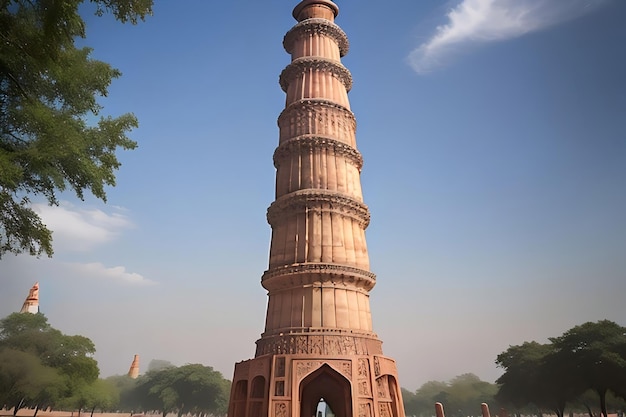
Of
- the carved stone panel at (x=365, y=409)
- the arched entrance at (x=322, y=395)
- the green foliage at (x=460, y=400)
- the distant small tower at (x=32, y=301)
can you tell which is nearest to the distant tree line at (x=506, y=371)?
the green foliage at (x=460, y=400)

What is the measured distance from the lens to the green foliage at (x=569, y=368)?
3741 cm

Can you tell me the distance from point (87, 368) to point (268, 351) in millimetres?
37778

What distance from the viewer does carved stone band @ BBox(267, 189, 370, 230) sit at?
22.3 m

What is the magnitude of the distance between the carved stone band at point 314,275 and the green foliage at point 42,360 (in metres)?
35.5

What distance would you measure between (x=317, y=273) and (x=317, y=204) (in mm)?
3936

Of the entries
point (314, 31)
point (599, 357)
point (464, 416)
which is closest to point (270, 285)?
point (314, 31)

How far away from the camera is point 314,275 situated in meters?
20.3

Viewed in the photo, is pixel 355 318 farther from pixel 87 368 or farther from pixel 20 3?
pixel 87 368

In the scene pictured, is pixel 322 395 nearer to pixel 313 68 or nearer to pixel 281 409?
pixel 281 409

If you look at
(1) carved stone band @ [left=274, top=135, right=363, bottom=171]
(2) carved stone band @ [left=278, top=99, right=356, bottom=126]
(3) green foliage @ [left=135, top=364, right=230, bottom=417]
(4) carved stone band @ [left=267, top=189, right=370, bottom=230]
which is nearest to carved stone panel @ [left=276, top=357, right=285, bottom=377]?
(4) carved stone band @ [left=267, top=189, right=370, bottom=230]

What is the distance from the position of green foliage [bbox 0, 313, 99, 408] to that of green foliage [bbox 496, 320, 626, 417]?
4815 cm

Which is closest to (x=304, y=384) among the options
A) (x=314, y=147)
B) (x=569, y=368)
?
(x=314, y=147)

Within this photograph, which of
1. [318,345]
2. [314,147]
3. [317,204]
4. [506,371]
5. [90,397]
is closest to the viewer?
[318,345]

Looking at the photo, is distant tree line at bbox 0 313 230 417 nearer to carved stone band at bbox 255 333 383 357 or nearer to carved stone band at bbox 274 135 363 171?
carved stone band at bbox 255 333 383 357
